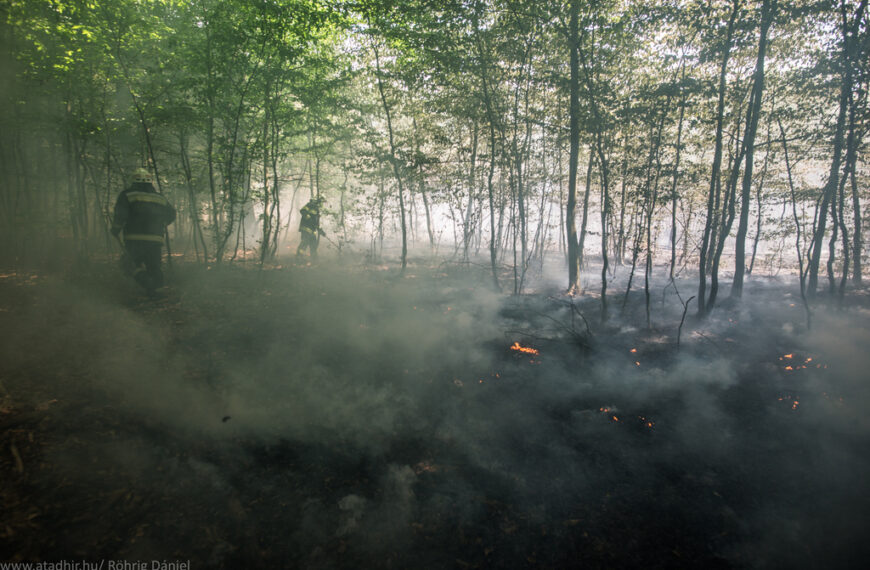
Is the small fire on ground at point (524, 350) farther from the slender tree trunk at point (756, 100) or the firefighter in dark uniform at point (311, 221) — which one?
the firefighter in dark uniform at point (311, 221)

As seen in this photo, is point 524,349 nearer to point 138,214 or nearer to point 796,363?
point 796,363

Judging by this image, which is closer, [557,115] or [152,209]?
[152,209]

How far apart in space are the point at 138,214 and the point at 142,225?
10.8 inches

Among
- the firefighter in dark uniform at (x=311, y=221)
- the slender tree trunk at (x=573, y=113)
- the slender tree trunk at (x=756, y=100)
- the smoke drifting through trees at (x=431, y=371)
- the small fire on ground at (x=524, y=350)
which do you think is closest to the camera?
the smoke drifting through trees at (x=431, y=371)

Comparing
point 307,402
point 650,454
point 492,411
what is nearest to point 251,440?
point 307,402

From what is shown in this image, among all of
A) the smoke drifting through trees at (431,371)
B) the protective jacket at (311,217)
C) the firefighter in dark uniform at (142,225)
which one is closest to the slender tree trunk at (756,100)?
the smoke drifting through trees at (431,371)

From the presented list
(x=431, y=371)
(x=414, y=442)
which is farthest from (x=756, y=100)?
(x=414, y=442)

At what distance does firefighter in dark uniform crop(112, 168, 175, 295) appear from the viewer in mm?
7984

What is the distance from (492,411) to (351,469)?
239 cm

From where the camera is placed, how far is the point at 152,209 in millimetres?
8148

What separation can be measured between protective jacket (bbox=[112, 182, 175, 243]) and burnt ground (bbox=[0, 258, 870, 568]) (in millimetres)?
1757

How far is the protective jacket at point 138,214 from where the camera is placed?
797 centimetres

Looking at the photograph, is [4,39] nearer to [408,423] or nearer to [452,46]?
[452,46]

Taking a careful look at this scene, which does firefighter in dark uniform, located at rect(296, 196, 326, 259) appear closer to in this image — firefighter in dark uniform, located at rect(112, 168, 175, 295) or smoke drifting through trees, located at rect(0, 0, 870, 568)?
smoke drifting through trees, located at rect(0, 0, 870, 568)
